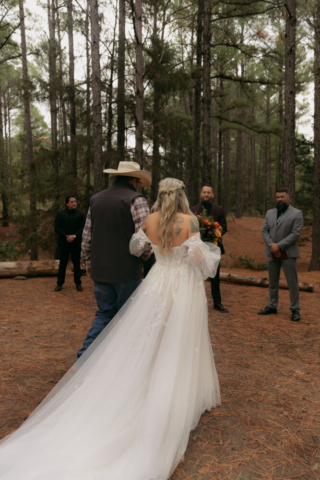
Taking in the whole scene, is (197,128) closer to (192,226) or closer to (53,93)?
(53,93)

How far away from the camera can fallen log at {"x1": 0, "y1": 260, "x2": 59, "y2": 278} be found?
10.2m

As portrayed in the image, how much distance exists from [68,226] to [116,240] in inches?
199

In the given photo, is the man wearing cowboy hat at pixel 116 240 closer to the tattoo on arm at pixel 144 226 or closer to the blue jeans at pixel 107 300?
the blue jeans at pixel 107 300

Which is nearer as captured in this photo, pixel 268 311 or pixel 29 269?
pixel 268 311

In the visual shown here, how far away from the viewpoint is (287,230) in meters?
6.64

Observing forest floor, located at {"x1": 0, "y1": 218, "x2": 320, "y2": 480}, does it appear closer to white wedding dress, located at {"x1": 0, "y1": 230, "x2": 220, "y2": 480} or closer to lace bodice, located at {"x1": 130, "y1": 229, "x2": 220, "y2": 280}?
white wedding dress, located at {"x1": 0, "y1": 230, "x2": 220, "y2": 480}

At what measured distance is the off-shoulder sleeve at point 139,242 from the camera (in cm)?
353

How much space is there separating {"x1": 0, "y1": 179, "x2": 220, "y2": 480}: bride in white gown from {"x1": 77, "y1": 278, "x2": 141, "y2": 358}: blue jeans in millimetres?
453

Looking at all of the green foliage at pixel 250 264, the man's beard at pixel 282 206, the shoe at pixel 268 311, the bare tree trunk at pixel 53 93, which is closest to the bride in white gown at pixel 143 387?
the man's beard at pixel 282 206

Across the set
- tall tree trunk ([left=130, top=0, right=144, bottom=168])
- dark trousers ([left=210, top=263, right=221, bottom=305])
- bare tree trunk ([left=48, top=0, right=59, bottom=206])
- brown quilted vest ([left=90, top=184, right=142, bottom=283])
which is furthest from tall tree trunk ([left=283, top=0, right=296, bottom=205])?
brown quilted vest ([left=90, top=184, right=142, bottom=283])

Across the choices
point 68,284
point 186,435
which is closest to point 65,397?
point 186,435

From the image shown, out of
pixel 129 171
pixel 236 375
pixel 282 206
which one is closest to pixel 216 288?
pixel 282 206

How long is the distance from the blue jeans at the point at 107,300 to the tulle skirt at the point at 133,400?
1.50 feet

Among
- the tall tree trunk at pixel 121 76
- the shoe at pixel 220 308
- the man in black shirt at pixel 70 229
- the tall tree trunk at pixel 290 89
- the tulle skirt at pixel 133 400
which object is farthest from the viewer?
the tall tree trunk at pixel 121 76
